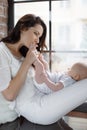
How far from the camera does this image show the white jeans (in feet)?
4.25

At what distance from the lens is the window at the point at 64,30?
92.6 inches

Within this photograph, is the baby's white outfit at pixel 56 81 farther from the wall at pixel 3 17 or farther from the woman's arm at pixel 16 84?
the wall at pixel 3 17

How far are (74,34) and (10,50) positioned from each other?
1.04 metres

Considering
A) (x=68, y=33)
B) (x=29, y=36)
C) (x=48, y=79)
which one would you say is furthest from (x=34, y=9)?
(x=48, y=79)

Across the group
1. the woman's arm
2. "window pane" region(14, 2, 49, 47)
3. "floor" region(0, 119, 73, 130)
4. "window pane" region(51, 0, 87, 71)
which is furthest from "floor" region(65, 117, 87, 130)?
"window pane" region(14, 2, 49, 47)

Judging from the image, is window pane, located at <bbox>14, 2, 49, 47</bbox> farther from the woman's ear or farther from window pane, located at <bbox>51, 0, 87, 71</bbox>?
the woman's ear

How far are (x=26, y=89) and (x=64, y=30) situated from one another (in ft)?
3.81

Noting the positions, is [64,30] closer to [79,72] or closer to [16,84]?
[79,72]

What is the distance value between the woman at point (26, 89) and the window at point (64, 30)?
3.03ft

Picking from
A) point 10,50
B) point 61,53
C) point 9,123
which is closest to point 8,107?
point 9,123

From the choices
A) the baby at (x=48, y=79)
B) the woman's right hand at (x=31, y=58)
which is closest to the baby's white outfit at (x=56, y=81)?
the baby at (x=48, y=79)

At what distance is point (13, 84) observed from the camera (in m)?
1.30

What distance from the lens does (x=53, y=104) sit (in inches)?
51.4

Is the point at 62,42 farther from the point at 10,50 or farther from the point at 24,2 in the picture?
the point at 10,50
